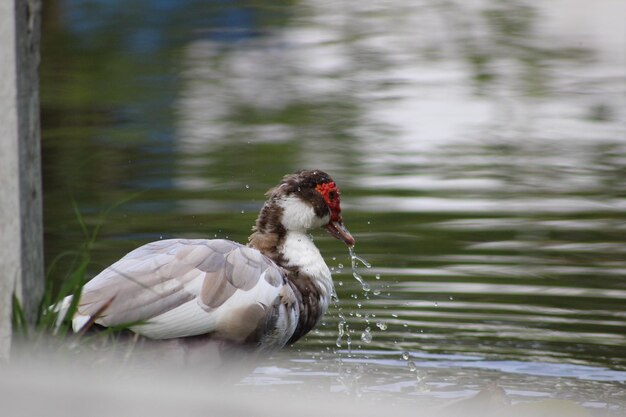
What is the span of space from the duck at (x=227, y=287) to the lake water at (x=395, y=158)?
53 cm

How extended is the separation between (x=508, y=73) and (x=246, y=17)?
4.87 m

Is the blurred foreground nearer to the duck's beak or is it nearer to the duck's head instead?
the duck's beak

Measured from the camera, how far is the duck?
17.1 ft

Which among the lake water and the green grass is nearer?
the green grass

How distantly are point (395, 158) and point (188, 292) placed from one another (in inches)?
241

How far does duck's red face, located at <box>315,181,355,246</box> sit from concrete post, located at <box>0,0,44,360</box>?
2.32 m

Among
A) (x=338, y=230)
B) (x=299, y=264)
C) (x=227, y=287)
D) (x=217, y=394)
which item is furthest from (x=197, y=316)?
(x=217, y=394)

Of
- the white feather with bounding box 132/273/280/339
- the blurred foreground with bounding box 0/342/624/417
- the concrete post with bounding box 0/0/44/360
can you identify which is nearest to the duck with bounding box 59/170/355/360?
the white feather with bounding box 132/273/280/339

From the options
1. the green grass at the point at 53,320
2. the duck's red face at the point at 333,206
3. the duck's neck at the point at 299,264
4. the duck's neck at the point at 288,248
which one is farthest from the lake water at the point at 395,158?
the green grass at the point at 53,320

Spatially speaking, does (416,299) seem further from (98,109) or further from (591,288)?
(98,109)

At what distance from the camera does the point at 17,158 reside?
4.28 m

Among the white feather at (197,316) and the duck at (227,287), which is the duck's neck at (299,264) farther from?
the white feather at (197,316)

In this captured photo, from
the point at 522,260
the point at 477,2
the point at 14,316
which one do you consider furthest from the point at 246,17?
the point at 14,316

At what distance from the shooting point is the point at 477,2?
64.3 ft
